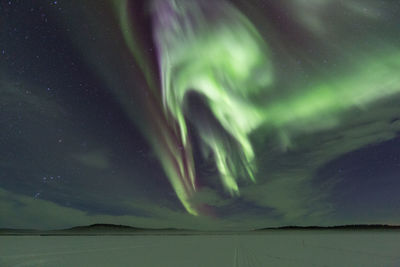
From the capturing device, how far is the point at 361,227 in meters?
188

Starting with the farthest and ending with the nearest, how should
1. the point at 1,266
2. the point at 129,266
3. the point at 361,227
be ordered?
the point at 361,227
the point at 129,266
the point at 1,266

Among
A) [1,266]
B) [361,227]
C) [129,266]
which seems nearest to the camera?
[1,266]

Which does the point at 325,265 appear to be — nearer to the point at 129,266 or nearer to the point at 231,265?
the point at 231,265

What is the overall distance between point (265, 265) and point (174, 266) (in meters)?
3.88

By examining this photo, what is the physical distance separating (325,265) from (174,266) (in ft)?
21.9

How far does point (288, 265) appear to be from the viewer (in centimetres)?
1020

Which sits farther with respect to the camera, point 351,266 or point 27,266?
point 351,266

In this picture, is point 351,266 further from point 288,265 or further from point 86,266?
point 86,266

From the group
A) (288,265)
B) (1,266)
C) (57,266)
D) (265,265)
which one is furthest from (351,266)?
(1,266)

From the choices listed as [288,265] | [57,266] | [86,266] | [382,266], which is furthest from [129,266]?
[382,266]

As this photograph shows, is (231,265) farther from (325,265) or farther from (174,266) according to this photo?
(325,265)

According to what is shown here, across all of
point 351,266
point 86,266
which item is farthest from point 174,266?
point 351,266

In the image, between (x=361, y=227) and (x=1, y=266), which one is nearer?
(x=1, y=266)

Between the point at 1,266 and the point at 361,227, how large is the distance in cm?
23713
